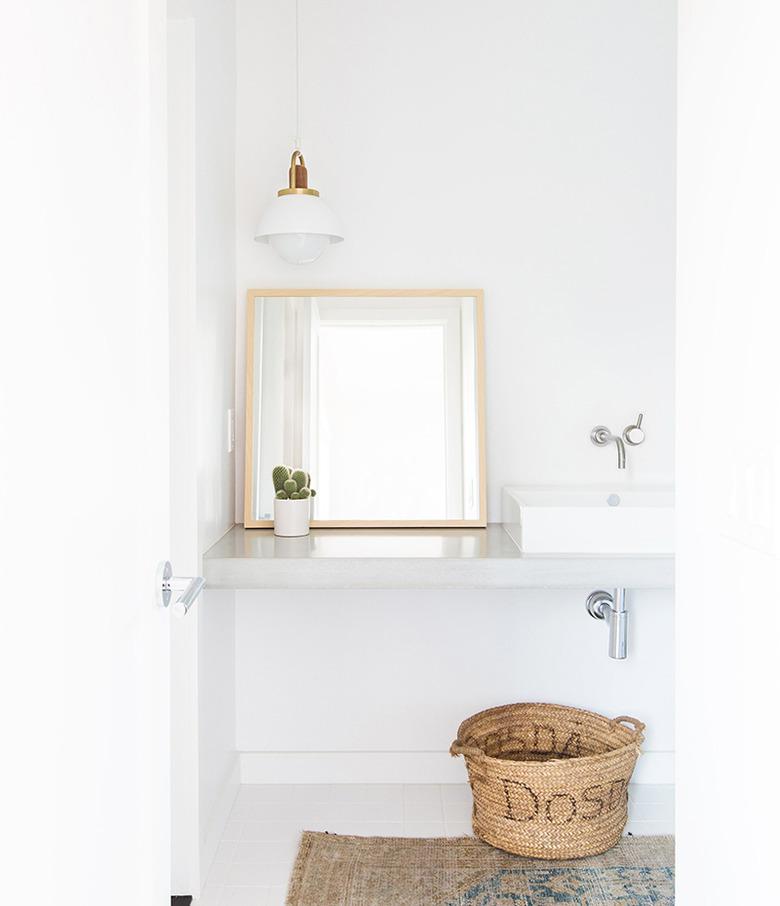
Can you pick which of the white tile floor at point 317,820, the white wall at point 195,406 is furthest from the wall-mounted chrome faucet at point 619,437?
the white wall at point 195,406

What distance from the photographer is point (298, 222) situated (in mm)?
2635

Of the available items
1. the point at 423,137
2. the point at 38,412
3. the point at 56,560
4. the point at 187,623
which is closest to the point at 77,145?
the point at 38,412

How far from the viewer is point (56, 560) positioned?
962mm

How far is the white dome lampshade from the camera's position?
264 centimetres

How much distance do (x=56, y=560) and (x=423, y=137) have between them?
231 cm

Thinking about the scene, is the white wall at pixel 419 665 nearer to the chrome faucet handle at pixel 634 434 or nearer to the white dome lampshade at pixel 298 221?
the chrome faucet handle at pixel 634 434

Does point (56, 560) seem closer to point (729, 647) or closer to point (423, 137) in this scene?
point (729, 647)

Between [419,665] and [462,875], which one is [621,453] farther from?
[462,875]

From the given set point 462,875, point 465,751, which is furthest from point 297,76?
point 462,875

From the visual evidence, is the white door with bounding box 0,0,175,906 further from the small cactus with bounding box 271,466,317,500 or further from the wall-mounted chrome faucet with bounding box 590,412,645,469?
the wall-mounted chrome faucet with bounding box 590,412,645,469

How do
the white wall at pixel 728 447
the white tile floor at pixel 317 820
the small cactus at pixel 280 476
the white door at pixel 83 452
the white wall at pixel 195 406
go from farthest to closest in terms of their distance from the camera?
the small cactus at pixel 280 476, the white tile floor at pixel 317 820, the white wall at pixel 195 406, the white wall at pixel 728 447, the white door at pixel 83 452

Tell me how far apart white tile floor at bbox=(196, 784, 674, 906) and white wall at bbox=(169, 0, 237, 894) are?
0.09 metres

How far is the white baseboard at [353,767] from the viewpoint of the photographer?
9.92 ft

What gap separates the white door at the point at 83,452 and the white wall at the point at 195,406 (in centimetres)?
93
